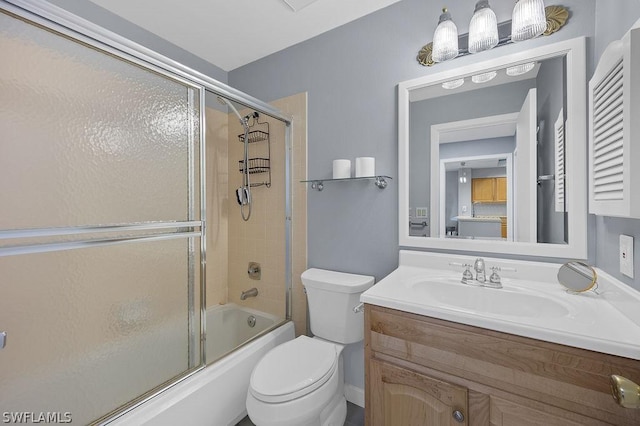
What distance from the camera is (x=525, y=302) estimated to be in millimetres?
1090

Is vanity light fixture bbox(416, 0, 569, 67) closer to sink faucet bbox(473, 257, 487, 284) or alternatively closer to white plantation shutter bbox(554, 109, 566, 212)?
white plantation shutter bbox(554, 109, 566, 212)

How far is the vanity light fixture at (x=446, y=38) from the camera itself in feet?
4.16

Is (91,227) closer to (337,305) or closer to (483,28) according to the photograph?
(337,305)

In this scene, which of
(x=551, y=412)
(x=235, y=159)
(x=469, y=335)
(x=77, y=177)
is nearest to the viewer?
(x=551, y=412)

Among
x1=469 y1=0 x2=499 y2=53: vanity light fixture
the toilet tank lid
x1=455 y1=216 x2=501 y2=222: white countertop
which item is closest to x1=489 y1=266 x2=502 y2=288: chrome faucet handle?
x1=455 y1=216 x2=501 y2=222: white countertop

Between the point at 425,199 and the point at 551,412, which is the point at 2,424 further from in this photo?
the point at 425,199

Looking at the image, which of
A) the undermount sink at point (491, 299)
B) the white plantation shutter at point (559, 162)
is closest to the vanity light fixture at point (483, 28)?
the white plantation shutter at point (559, 162)

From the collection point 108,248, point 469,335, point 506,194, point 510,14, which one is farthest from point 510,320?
point 108,248

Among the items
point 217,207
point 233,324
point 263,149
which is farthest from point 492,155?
point 233,324

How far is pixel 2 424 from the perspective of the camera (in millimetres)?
1000

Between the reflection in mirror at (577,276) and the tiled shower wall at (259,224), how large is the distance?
1353 millimetres

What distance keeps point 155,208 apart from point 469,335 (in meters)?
1.42

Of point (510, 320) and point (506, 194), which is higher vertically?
point (506, 194)

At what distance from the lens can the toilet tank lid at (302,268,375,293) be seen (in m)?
1.48
